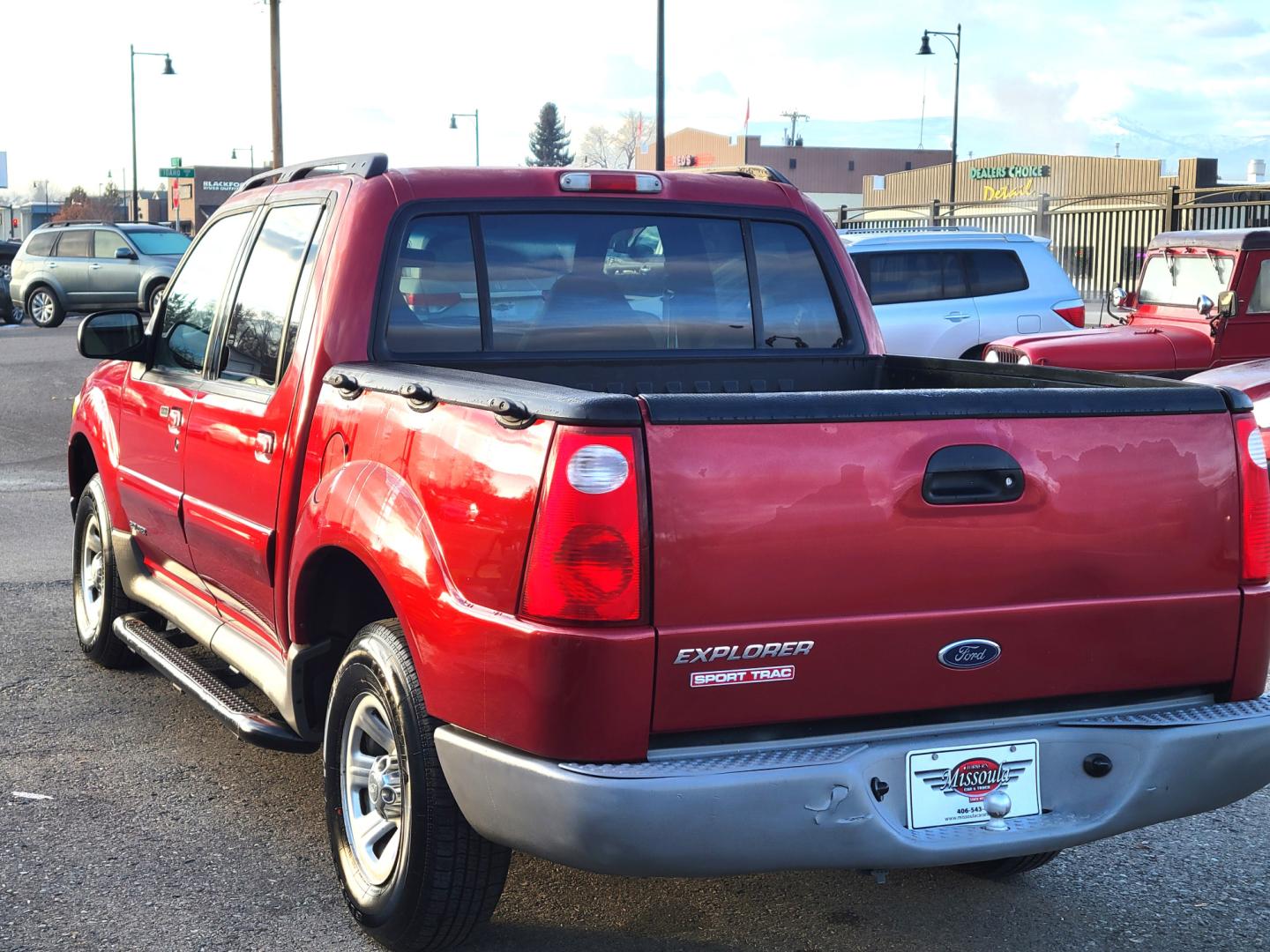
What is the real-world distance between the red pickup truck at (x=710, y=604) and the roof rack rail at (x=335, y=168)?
0.07 metres

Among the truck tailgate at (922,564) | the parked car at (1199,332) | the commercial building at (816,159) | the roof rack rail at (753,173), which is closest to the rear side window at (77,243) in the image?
the parked car at (1199,332)

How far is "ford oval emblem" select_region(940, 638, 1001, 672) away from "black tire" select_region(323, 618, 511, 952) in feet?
3.63

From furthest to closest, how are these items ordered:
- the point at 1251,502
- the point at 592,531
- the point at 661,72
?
1. the point at 661,72
2. the point at 1251,502
3. the point at 592,531

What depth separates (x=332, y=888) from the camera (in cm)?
404

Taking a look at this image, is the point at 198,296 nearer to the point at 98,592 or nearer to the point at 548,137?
the point at 98,592

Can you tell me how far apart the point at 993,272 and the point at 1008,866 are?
35.9 ft

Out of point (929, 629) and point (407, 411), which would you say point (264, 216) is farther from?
point (929, 629)

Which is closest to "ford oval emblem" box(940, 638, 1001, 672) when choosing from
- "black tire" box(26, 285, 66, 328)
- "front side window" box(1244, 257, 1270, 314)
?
"front side window" box(1244, 257, 1270, 314)

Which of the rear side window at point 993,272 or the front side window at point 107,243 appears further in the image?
the front side window at point 107,243

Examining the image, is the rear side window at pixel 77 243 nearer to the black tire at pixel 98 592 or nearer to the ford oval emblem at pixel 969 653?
the black tire at pixel 98 592

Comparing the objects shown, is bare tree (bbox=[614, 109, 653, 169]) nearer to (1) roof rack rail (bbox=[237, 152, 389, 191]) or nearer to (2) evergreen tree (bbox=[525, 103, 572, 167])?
(2) evergreen tree (bbox=[525, 103, 572, 167])

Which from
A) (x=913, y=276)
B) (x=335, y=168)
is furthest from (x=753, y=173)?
(x=913, y=276)

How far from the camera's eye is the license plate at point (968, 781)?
3.14 metres

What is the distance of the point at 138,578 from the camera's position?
5633mm
